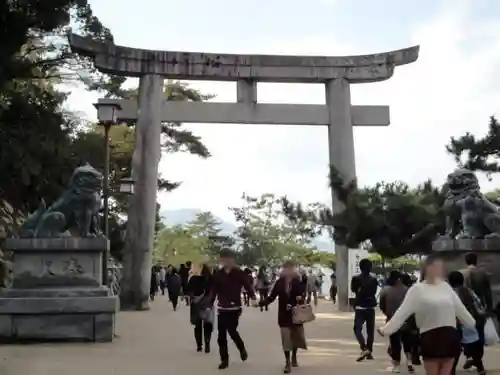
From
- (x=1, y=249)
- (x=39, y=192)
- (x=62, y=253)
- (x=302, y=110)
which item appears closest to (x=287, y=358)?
(x=62, y=253)

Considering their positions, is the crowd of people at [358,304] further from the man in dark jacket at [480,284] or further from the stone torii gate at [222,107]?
the stone torii gate at [222,107]

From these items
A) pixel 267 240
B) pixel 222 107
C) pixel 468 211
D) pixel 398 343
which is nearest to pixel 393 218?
pixel 468 211

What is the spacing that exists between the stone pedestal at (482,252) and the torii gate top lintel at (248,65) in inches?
394

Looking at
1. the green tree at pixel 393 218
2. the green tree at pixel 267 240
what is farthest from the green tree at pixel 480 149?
A: the green tree at pixel 267 240

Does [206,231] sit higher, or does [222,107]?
[222,107]

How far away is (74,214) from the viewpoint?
13109 mm

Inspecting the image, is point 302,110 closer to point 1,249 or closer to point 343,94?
point 343,94

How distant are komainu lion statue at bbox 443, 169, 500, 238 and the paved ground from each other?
106 inches

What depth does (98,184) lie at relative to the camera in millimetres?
13297

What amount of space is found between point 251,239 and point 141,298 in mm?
26635

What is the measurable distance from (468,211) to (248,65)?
407 inches

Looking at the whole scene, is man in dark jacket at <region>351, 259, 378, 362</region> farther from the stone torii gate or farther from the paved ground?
the stone torii gate

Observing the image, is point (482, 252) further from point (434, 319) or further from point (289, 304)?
point (434, 319)

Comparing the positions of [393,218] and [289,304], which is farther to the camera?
[393,218]
